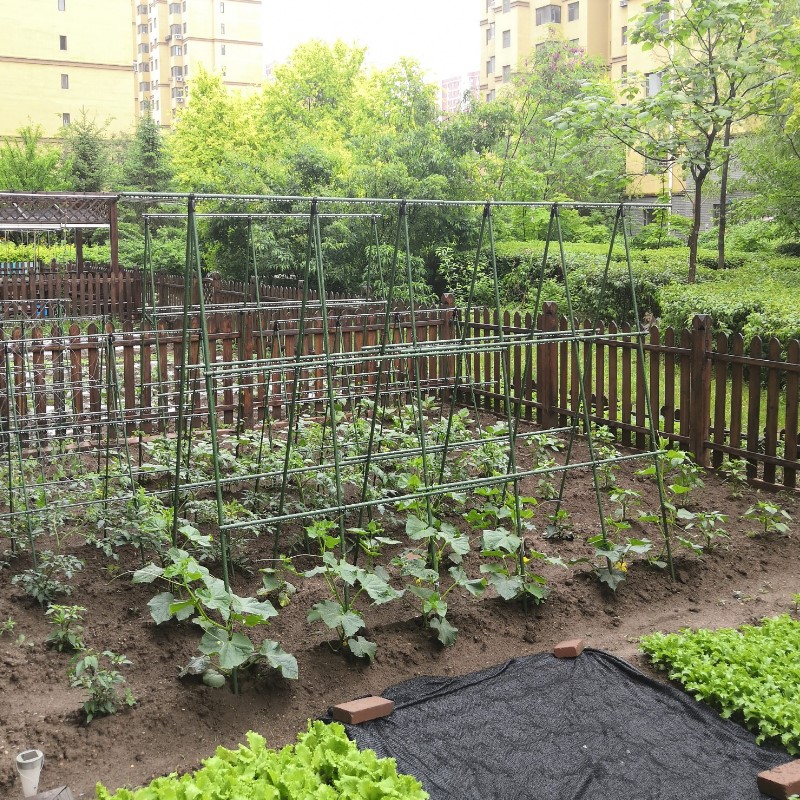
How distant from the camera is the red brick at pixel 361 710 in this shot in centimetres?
396

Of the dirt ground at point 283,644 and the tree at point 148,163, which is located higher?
the tree at point 148,163

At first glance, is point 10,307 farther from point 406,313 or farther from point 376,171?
point 406,313

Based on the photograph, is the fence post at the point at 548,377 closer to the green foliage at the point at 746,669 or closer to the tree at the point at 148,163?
the green foliage at the point at 746,669

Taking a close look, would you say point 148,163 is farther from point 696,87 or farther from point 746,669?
point 746,669

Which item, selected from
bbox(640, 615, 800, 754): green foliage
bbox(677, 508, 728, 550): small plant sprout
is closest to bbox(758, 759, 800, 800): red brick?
bbox(640, 615, 800, 754): green foliage

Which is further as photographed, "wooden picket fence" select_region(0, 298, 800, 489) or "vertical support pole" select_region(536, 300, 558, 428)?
"vertical support pole" select_region(536, 300, 558, 428)

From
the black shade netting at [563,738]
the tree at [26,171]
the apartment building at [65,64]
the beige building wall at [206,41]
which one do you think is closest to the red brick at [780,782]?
the black shade netting at [563,738]

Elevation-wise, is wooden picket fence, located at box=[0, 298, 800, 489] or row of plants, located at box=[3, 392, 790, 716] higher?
wooden picket fence, located at box=[0, 298, 800, 489]

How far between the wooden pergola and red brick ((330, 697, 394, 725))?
14.0m

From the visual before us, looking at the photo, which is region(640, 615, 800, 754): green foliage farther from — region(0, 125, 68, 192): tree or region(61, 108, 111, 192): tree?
region(61, 108, 111, 192): tree

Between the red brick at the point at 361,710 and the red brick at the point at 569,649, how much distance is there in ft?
3.36

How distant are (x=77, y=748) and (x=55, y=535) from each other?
88.8 inches

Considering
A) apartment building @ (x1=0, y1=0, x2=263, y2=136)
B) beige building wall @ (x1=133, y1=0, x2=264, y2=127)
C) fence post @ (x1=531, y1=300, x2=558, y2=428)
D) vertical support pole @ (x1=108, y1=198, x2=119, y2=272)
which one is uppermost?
beige building wall @ (x1=133, y1=0, x2=264, y2=127)

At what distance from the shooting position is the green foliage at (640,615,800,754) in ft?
13.0
